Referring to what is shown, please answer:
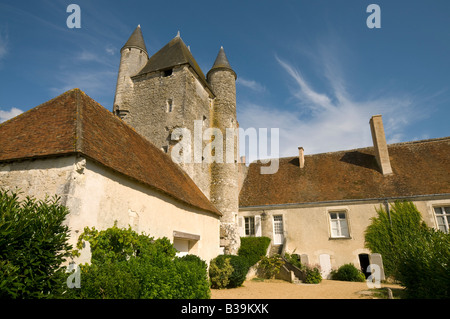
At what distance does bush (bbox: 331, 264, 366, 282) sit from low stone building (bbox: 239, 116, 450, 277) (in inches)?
16.0

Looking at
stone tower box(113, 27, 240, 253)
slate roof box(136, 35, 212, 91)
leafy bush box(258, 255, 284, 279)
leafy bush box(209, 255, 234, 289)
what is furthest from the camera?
slate roof box(136, 35, 212, 91)

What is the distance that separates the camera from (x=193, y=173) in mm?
12891

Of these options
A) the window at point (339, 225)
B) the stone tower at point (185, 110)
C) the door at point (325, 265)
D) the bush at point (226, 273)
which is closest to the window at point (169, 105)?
the stone tower at point (185, 110)

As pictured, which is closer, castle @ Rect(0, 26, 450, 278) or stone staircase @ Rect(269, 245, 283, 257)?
castle @ Rect(0, 26, 450, 278)

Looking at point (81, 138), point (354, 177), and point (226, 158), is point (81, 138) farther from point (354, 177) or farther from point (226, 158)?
point (354, 177)

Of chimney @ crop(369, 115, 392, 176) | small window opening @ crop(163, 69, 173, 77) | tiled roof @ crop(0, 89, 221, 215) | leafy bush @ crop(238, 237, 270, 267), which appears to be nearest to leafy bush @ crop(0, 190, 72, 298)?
tiled roof @ crop(0, 89, 221, 215)

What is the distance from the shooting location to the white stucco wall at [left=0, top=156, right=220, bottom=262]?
212 inches

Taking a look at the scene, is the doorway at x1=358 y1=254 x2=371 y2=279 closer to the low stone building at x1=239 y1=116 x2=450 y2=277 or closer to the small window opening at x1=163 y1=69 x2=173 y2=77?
the low stone building at x1=239 y1=116 x2=450 y2=277

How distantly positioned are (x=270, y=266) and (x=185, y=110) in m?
9.06

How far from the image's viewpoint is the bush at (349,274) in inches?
500

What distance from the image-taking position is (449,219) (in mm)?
12828

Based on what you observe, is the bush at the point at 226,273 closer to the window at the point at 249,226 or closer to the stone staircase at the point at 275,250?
the stone staircase at the point at 275,250

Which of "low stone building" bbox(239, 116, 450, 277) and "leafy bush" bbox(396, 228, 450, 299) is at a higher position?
"low stone building" bbox(239, 116, 450, 277)
